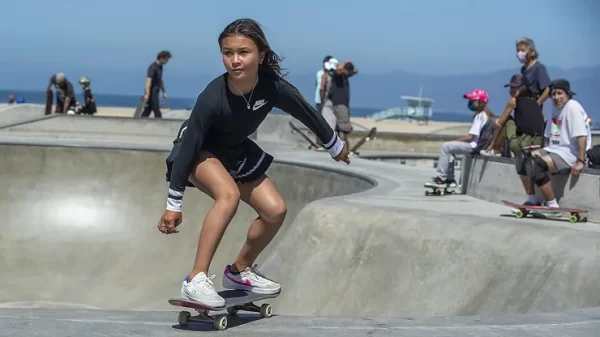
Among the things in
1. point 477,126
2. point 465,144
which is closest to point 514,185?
point 465,144

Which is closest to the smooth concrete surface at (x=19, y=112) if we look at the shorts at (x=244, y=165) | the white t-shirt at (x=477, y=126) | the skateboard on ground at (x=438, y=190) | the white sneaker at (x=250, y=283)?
the white t-shirt at (x=477, y=126)

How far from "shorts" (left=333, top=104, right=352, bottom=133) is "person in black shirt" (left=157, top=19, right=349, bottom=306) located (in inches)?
514

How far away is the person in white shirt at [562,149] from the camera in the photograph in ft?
32.5

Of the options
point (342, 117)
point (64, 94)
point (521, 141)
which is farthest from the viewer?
point (64, 94)

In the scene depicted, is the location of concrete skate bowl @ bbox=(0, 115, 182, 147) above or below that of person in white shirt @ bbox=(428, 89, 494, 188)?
below

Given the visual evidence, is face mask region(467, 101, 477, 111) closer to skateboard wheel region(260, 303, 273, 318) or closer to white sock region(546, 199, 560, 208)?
white sock region(546, 199, 560, 208)

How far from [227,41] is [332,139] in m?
0.92

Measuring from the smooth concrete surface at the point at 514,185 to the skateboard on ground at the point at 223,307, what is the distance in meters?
5.45

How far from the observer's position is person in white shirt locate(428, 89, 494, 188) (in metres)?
12.9

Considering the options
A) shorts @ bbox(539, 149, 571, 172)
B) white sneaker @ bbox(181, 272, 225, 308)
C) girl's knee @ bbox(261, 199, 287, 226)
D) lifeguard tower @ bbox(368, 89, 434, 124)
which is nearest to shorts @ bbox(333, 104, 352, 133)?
shorts @ bbox(539, 149, 571, 172)

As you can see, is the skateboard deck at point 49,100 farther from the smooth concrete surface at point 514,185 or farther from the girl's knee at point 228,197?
the girl's knee at point 228,197

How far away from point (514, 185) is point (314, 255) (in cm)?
310

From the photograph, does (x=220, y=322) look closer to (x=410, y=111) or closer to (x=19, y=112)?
(x=19, y=112)

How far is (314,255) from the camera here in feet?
31.1
